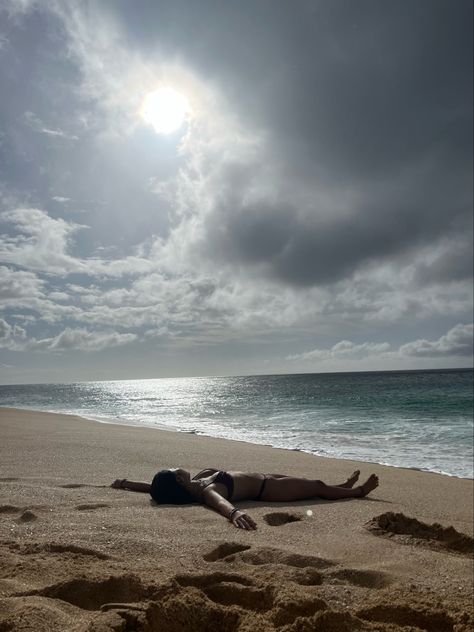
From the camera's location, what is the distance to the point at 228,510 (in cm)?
373

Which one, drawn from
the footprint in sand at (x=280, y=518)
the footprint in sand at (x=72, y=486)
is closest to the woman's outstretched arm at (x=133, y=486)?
the footprint in sand at (x=72, y=486)

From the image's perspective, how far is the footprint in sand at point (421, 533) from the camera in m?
3.64

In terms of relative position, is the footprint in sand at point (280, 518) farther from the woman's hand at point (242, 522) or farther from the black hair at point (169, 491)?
the black hair at point (169, 491)

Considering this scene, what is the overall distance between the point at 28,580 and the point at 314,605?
52.4 inches

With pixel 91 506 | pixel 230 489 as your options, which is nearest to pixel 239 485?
pixel 230 489

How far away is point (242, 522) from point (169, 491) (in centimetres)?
92

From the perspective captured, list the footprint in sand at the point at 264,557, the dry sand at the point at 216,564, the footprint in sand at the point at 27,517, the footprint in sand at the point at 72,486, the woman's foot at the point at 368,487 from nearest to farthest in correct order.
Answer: the dry sand at the point at 216,564 < the footprint in sand at the point at 264,557 < the footprint in sand at the point at 27,517 < the footprint in sand at the point at 72,486 < the woman's foot at the point at 368,487

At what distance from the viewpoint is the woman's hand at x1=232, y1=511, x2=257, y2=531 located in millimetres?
3455

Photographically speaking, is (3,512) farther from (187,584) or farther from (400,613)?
(400,613)

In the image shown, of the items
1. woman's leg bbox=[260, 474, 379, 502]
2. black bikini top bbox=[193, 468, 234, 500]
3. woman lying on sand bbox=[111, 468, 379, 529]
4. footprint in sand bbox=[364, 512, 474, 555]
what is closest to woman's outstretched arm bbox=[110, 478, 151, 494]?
woman lying on sand bbox=[111, 468, 379, 529]

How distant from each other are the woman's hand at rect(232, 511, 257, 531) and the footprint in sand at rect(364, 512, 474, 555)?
1.04 m

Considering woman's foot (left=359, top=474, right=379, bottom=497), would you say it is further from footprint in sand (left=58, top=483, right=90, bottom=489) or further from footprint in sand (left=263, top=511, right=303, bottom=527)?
footprint in sand (left=58, top=483, right=90, bottom=489)

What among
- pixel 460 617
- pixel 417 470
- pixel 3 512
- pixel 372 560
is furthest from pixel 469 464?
pixel 3 512

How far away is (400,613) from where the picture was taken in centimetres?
211
